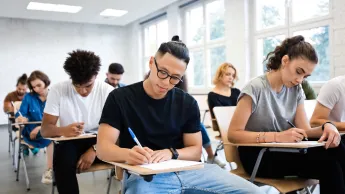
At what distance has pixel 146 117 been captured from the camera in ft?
4.47

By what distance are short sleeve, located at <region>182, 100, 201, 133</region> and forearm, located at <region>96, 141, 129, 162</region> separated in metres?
0.34

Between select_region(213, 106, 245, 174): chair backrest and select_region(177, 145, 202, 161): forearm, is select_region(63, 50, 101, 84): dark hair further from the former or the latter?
select_region(177, 145, 202, 161): forearm

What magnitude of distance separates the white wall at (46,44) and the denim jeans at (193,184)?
881 centimetres

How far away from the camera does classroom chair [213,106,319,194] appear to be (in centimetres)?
152

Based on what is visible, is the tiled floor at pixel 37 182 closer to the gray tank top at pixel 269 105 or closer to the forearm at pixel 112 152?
the gray tank top at pixel 269 105

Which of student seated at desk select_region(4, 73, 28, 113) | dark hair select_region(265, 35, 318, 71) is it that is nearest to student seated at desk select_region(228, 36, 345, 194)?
dark hair select_region(265, 35, 318, 71)

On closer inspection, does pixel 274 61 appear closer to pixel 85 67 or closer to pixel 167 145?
pixel 167 145

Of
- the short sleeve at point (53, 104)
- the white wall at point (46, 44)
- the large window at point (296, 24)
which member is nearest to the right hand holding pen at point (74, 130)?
the short sleeve at point (53, 104)

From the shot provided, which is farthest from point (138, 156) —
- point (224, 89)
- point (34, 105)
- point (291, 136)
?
point (224, 89)

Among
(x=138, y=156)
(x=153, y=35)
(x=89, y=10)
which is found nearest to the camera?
(x=138, y=156)

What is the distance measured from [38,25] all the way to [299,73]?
9.19 m

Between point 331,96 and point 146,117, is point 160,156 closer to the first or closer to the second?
point 146,117

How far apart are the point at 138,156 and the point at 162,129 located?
0.86ft

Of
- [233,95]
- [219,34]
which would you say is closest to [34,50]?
[219,34]
